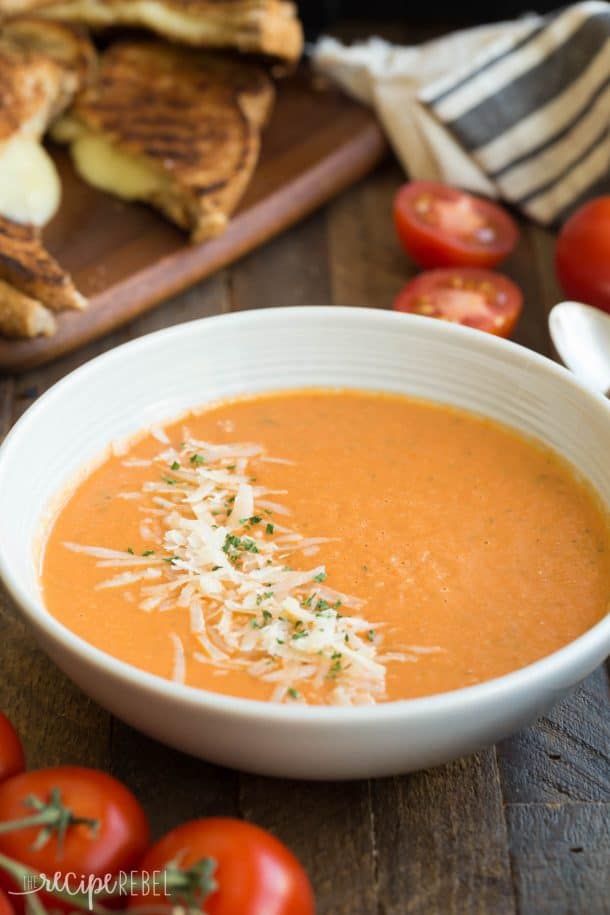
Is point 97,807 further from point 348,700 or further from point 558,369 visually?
point 558,369

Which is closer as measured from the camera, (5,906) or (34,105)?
(5,906)

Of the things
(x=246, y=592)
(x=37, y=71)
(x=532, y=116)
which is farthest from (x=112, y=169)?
(x=246, y=592)

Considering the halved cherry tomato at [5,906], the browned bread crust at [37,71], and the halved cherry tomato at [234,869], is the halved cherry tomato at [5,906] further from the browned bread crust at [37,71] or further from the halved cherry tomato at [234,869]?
the browned bread crust at [37,71]

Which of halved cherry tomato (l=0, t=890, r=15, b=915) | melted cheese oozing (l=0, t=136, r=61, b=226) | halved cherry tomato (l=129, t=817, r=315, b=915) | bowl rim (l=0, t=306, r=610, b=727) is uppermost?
bowl rim (l=0, t=306, r=610, b=727)

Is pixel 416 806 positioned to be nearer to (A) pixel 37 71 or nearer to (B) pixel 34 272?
(B) pixel 34 272

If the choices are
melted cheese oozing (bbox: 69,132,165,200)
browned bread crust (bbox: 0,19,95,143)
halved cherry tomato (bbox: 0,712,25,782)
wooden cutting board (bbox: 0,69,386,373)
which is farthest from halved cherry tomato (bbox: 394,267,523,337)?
halved cherry tomato (bbox: 0,712,25,782)

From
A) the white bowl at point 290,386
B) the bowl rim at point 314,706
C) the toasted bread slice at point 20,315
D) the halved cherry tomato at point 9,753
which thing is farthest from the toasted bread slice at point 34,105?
the halved cherry tomato at point 9,753

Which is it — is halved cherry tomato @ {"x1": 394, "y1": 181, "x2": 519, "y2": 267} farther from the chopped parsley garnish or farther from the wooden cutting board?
the chopped parsley garnish
